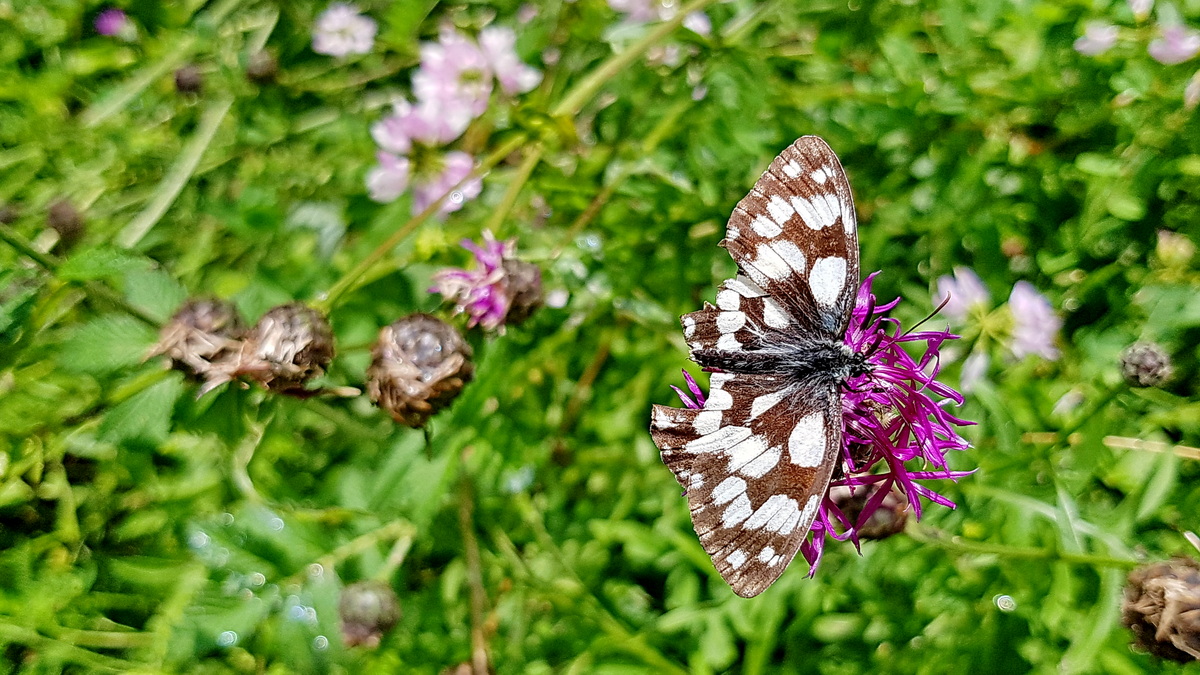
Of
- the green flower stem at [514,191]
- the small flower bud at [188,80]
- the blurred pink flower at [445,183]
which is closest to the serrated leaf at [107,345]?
the green flower stem at [514,191]

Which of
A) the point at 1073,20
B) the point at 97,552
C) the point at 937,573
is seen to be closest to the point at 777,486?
the point at 937,573

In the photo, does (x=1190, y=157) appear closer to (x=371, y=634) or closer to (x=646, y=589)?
(x=646, y=589)

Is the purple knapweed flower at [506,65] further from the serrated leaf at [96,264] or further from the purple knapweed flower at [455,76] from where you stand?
the serrated leaf at [96,264]

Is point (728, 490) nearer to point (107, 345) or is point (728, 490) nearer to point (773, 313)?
point (773, 313)

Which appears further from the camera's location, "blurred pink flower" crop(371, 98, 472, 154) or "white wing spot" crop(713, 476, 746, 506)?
"blurred pink flower" crop(371, 98, 472, 154)

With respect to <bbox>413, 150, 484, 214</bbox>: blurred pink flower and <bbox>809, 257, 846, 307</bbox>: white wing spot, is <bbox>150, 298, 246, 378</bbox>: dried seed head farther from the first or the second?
<bbox>809, 257, 846, 307</bbox>: white wing spot

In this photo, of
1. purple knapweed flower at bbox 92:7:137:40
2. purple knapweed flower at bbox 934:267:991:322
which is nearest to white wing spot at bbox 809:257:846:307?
purple knapweed flower at bbox 934:267:991:322
